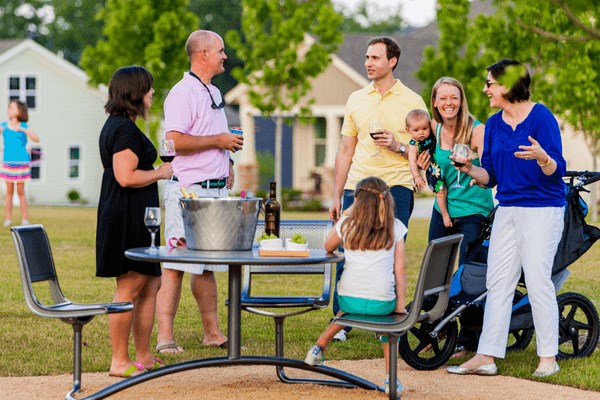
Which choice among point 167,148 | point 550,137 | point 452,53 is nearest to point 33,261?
point 167,148

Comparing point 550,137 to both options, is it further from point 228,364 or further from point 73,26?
point 73,26

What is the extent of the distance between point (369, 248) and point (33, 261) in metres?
1.96

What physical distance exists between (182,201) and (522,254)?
242cm

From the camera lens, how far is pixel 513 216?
7895mm

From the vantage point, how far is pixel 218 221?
6785 millimetres

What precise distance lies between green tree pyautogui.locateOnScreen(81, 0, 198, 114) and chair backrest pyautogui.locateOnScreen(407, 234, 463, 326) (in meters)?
28.3

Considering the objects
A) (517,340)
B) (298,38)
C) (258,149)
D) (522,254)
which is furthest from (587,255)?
(258,149)


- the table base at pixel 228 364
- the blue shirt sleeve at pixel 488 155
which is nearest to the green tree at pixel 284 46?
the blue shirt sleeve at pixel 488 155

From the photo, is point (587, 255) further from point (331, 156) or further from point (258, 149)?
point (258, 149)

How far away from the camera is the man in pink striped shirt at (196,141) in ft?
28.0

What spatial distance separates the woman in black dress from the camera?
7547mm

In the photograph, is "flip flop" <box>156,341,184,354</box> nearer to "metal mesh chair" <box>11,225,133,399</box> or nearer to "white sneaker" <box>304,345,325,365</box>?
"metal mesh chair" <box>11,225,133,399</box>

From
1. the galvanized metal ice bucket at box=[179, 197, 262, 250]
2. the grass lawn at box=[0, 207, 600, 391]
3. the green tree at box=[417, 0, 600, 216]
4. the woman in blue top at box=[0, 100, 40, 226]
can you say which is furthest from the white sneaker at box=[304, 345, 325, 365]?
the woman in blue top at box=[0, 100, 40, 226]

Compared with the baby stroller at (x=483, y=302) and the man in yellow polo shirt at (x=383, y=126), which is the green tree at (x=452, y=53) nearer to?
the man in yellow polo shirt at (x=383, y=126)
